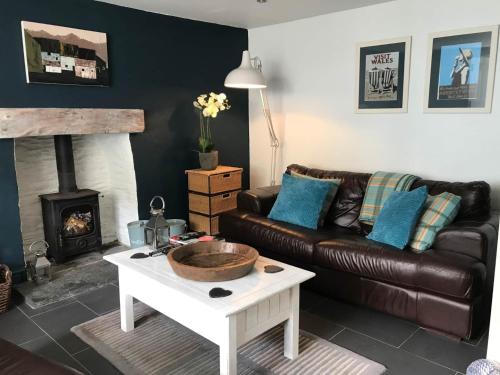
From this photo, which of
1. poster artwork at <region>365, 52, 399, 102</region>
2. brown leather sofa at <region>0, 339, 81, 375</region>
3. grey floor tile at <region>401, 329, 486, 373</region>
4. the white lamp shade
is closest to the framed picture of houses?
the white lamp shade

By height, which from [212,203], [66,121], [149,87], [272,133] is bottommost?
[212,203]

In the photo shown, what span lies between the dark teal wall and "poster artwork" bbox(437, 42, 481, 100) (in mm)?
2185

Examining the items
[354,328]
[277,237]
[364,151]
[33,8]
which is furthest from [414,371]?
[33,8]

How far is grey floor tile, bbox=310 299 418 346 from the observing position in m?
2.45

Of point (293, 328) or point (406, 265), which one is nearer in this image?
point (293, 328)

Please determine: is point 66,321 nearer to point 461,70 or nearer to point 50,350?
point 50,350

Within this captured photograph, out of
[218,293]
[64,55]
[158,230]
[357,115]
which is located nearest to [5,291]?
[158,230]

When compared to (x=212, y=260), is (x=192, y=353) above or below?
below

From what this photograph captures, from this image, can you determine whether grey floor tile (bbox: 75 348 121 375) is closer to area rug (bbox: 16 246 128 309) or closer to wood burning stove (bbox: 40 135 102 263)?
area rug (bbox: 16 246 128 309)

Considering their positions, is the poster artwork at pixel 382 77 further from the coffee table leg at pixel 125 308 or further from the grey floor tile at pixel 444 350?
the coffee table leg at pixel 125 308

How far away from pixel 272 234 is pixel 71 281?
1637mm

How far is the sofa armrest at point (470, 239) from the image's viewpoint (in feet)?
7.74

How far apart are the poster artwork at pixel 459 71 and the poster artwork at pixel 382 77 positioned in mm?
388

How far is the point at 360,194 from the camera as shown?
3.40 m
